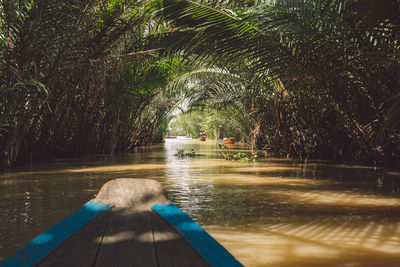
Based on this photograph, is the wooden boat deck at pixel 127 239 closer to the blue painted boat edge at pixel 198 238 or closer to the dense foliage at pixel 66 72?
the blue painted boat edge at pixel 198 238

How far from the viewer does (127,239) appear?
5.42 ft

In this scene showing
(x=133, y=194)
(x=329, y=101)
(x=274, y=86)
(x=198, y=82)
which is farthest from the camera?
(x=198, y=82)

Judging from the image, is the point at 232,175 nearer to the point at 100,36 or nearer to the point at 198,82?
the point at 100,36

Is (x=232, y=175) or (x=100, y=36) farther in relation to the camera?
(x=100, y=36)

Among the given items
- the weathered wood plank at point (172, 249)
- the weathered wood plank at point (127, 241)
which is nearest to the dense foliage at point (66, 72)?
the weathered wood plank at point (127, 241)

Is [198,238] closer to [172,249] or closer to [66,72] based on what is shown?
[172,249]

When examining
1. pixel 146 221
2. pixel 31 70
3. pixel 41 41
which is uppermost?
pixel 41 41

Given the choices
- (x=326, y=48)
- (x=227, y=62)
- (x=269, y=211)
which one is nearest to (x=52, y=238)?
(x=269, y=211)

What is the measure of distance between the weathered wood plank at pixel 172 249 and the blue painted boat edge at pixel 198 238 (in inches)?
0.8

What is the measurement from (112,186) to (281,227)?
1796mm

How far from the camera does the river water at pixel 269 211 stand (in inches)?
105

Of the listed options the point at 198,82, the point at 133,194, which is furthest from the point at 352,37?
the point at 198,82

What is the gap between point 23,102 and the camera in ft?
24.0

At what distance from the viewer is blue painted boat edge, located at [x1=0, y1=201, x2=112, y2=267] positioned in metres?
1.43
